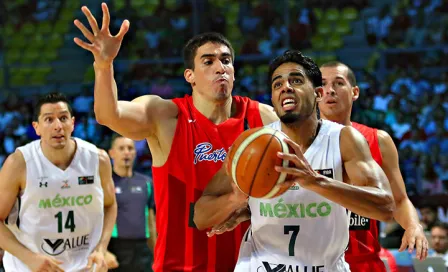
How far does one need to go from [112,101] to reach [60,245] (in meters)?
2.36

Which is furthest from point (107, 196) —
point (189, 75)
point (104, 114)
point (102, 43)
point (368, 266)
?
point (102, 43)

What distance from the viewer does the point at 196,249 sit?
443 cm

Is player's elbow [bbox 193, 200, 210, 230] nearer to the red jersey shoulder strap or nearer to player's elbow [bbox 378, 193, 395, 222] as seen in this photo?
player's elbow [bbox 378, 193, 395, 222]

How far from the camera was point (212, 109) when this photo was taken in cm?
475

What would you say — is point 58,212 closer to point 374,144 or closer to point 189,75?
point 189,75

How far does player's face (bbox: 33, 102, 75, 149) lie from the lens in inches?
241

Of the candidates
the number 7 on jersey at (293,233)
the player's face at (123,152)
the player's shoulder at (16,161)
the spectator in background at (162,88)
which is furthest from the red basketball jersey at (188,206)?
the spectator in background at (162,88)

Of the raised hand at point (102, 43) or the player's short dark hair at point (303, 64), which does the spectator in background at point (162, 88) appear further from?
the player's short dark hair at point (303, 64)

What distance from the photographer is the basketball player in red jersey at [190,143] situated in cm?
442

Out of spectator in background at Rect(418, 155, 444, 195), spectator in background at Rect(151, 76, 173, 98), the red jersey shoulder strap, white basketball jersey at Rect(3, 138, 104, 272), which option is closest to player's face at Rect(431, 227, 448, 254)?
spectator in background at Rect(418, 155, 444, 195)

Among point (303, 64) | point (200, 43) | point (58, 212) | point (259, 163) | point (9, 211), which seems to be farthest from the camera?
point (58, 212)

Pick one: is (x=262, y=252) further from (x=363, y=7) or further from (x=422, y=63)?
(x=363, y=7)

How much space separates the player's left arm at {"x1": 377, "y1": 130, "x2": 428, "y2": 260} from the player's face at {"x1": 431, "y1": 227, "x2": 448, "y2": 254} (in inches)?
131

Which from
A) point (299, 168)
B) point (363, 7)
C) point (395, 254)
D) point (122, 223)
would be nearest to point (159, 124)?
point (299, 168)
